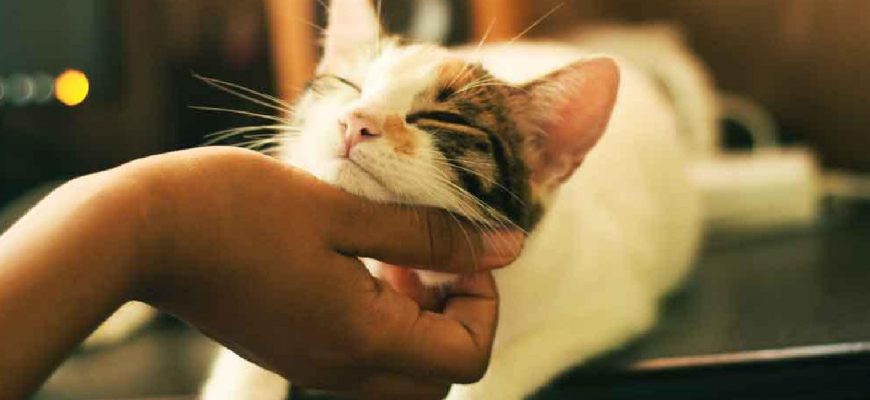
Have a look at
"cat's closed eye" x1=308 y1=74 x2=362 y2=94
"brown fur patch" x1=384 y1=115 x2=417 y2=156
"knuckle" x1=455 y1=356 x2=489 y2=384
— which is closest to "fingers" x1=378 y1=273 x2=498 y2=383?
"knuckle" x1=455 y1=356 x2=489 y2=384

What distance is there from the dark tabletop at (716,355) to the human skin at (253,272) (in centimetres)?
24

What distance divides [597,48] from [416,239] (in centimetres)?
106

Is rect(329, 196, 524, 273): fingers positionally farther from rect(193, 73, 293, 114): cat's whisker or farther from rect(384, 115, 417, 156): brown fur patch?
rect(193, 73, 293, 114): cat's whisker

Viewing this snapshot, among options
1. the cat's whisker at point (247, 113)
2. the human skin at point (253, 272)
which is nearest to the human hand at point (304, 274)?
the human skin at point (253, 272)

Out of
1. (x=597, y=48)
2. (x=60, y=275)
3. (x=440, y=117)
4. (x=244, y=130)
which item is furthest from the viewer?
(x=597, y=48)

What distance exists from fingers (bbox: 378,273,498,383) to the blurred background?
0.76 ft

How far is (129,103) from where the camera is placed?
1017 millimetres

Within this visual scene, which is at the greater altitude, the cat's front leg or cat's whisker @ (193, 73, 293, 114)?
cat's whisker @ (193, 73, 293, 114)

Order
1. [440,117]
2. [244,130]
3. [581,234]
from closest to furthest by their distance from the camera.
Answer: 1. [440,117]
2. [244,130]
3. [581,234]

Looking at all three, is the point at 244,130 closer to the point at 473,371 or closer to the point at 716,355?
the point at 473,371

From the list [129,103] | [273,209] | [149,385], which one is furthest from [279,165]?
[129,103]

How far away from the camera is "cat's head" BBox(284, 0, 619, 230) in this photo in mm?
591

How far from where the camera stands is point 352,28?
30.6 inches

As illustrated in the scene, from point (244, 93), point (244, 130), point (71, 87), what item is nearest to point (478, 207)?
point (244, 130)
